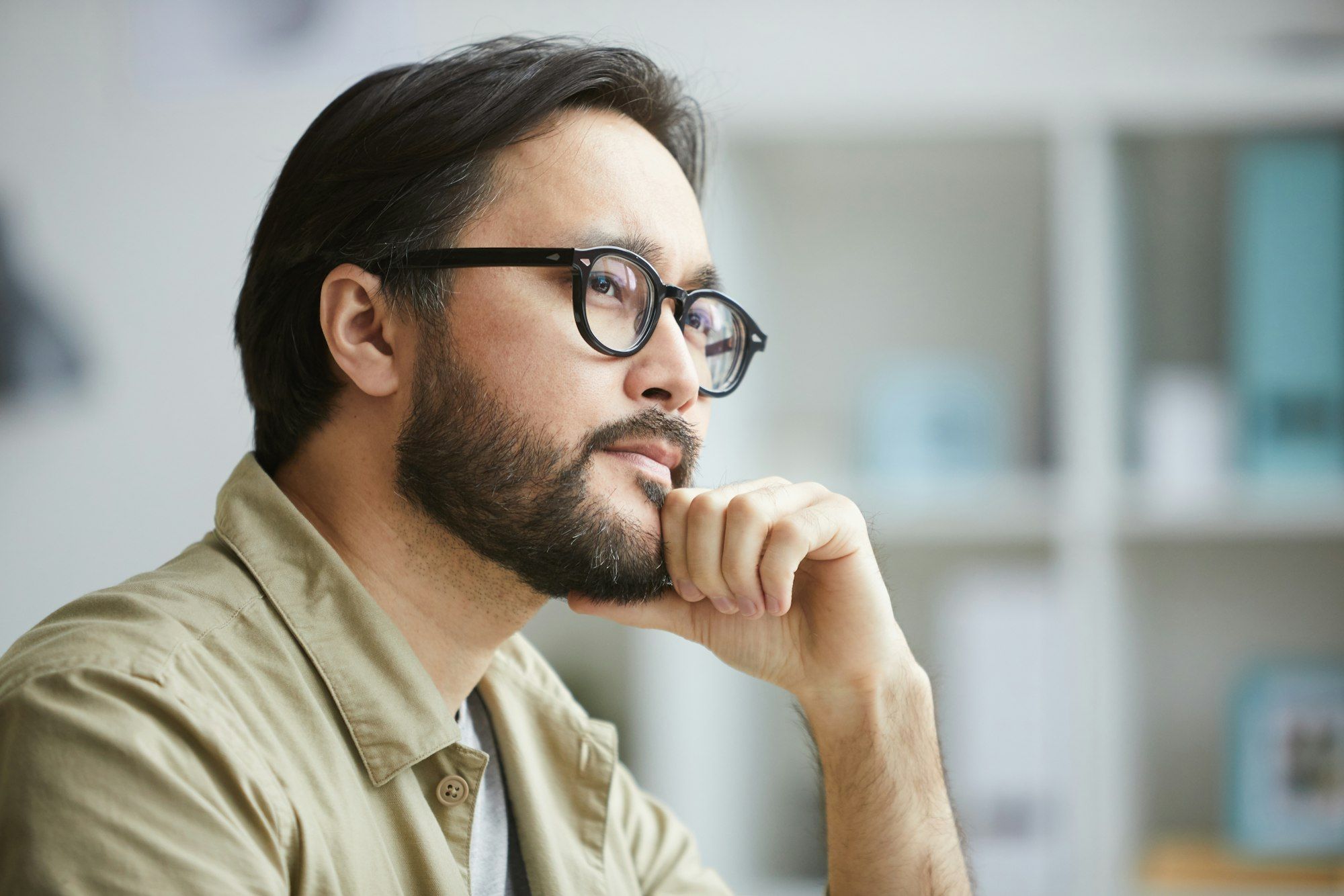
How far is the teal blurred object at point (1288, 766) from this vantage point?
194cm

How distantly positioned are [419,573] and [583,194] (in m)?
0.38

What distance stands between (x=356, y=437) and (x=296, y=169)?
27 cm

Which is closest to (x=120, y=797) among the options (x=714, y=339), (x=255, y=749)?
(x=255, y=749)

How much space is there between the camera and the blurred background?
1920 mm

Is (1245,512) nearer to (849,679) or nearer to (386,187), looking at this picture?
(849,679)

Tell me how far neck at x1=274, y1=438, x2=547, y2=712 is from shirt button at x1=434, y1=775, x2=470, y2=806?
0.11 meters

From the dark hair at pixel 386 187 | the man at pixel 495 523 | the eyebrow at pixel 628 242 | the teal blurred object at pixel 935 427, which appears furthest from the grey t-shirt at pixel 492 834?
the teal blurred object at pixel 935 427

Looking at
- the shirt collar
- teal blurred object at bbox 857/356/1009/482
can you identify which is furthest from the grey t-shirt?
teal blurred object at bbox 857/356/1009/482

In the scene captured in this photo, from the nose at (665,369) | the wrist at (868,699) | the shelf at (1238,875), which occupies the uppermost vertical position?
the nose at (665,369)

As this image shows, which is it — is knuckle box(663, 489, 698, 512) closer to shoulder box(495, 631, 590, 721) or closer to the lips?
the lips

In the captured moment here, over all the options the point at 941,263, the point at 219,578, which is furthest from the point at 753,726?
the point at 219,578

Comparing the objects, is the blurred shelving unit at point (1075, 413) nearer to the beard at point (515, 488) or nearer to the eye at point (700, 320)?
the eye at point (700, 320)

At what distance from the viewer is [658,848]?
4.11ft

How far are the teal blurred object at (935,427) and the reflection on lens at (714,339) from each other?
925 millimetres
